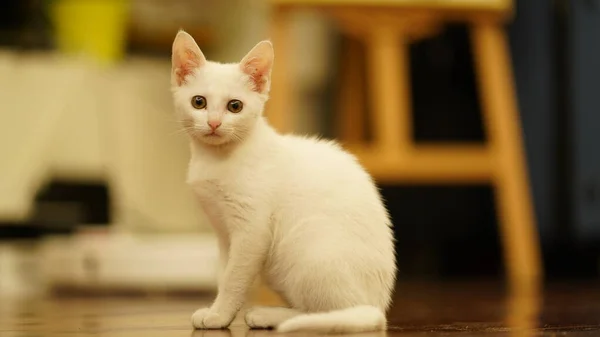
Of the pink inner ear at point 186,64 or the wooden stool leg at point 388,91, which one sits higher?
the pink inner ear at point 186,64

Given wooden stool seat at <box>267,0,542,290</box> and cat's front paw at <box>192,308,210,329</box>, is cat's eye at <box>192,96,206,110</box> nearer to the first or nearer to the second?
cat's front paw at <box>192,308,210,329</box>

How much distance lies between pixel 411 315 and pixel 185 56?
56 centimetres

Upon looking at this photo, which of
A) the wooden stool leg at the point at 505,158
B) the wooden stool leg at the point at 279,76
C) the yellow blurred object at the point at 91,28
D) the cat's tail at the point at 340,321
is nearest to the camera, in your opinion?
the cat's tail at the point at 340,321

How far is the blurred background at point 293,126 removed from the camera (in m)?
2.37

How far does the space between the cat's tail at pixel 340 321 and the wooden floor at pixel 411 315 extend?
0.02m

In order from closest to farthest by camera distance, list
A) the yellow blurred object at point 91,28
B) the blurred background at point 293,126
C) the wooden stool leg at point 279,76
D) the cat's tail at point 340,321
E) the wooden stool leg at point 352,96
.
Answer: the cat's tail at point 340,321
the wooden stool leg at point 279,76
the blurred background at point 293,126
the wooden stool leg at point 352,96
the yellow blurred object at point 91,28

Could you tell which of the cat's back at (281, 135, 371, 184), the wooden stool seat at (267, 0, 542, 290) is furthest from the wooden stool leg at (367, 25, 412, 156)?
the cat's back at (281, 135, 371, 184)

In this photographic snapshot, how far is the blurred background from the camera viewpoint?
2367 millimetres

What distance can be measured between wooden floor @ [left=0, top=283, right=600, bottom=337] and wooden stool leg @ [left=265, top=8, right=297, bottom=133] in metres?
0.52

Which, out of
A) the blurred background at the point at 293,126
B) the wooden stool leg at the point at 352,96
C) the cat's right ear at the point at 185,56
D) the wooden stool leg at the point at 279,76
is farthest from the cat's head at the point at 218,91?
the wooden stool leg at the point at 352,96

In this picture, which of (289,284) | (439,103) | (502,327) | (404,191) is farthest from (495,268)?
(289,284)

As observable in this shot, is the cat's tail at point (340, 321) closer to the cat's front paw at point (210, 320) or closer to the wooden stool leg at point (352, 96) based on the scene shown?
the cat's front paw at point (210, 320)

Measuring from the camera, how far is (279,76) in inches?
78.7

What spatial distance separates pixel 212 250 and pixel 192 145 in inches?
37.3
